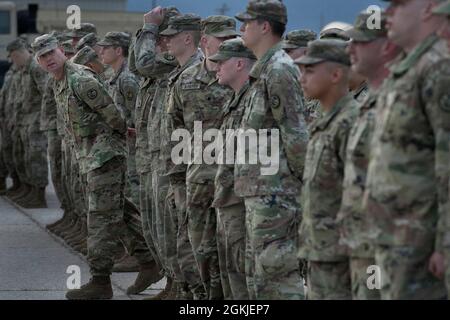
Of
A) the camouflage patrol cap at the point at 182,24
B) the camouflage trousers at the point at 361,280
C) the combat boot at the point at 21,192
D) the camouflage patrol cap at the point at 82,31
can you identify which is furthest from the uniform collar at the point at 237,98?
the combat boot at the point at 21,192

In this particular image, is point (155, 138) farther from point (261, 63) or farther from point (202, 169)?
point (261, 63)

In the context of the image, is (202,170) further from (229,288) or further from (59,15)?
(59,15)

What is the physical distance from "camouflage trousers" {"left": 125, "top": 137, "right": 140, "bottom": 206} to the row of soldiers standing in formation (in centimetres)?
2

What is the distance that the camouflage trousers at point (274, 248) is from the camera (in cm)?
697

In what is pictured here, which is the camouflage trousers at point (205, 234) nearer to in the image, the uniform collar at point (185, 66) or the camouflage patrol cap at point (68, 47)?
the uniform collar at point (185, 66)

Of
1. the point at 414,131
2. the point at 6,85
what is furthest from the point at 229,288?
the point at 6,85

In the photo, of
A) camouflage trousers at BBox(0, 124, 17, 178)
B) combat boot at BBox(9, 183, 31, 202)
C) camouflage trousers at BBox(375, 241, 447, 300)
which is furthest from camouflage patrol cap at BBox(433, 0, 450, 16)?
camouflage trousers at BBox(0, 124, 17, 178)

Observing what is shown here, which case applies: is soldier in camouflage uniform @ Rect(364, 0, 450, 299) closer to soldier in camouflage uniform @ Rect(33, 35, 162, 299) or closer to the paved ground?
the paved ground

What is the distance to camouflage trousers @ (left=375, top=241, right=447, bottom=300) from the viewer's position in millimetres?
5035

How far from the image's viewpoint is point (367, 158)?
5.49 metres

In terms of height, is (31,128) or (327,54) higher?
(327,54)

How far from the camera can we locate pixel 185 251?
8.73m

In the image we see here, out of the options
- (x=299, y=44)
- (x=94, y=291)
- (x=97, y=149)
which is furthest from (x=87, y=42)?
(x=299, y=44)

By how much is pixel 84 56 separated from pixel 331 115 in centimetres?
659
